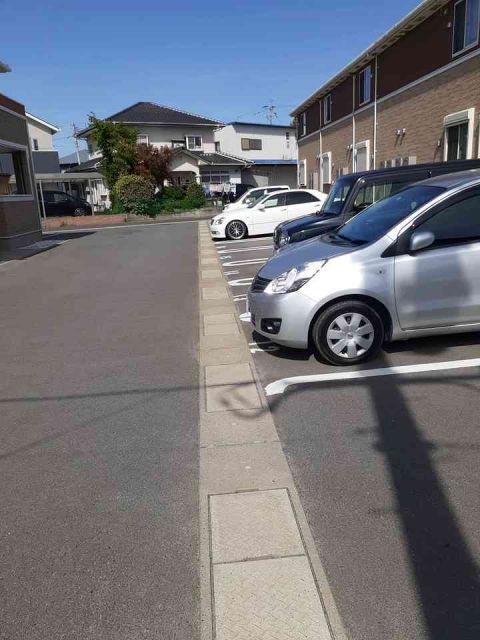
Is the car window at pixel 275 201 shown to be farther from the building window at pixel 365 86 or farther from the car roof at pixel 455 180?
the car roof at pixel 455 180

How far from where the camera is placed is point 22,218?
65.3 ft

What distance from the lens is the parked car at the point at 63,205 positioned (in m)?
33.8

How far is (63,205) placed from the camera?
33969 millimetres

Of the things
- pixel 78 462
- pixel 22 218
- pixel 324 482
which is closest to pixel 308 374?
pixel 324 482

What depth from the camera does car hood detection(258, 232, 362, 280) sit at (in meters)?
5.38

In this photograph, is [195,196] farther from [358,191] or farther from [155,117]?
[358,191]

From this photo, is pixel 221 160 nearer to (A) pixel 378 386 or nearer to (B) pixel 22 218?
(B) pixel 22 218

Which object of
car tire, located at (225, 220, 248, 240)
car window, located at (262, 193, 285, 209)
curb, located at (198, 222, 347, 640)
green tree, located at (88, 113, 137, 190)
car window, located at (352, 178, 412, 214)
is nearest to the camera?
curb, located at (198, 222, 347, 640)

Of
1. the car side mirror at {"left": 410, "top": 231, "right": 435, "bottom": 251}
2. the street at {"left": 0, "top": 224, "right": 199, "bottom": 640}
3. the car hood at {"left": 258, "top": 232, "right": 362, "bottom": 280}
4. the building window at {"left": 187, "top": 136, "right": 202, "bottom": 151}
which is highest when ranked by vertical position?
the building window at {"left": 187, "top": 136, "right": 202, "bottom": 151}

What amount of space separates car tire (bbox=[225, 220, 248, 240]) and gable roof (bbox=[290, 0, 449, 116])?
8.39 metres

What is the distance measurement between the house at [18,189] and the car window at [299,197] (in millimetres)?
9468

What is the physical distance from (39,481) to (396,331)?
3.38 m

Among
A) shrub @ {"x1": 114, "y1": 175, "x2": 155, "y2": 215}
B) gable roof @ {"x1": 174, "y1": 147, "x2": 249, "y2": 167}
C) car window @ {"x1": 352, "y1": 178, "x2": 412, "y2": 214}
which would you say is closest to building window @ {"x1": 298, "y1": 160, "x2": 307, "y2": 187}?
gable roof @ {"x1": 174, "y1": 147, "x2": 249, "y2": 167}

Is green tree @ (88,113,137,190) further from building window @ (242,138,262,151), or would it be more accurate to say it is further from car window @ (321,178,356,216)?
car window @ (321,178,356,216)
